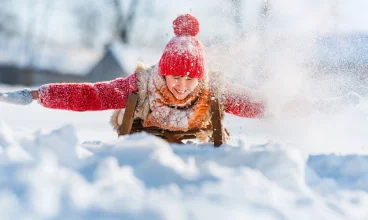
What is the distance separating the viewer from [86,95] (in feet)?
9.18

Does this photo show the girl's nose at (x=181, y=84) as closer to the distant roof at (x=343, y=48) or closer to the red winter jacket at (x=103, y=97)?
the red winter jacket at (x=103, y=97)

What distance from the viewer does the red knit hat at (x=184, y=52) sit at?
108 inches

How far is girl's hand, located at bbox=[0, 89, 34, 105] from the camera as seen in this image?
8.10 feet

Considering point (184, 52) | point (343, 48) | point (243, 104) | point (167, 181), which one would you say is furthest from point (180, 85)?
point (343, 48)

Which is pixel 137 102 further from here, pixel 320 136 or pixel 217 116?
pixel 320 136

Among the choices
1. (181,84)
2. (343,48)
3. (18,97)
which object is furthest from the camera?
(343,48)

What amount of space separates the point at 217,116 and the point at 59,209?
6.22ft

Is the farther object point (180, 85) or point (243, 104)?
point (243, 104)

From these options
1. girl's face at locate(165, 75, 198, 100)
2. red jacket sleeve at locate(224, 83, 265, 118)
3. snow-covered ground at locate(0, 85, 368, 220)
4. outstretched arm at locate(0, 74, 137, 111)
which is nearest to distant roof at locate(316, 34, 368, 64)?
red jacket sleeve at locate(224, 83, 265, 118)

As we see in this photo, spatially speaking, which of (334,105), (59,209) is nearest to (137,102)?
(334,105)

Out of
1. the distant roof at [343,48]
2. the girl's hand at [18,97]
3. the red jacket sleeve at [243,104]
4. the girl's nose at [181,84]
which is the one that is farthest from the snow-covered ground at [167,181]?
the distant roof at [343,48]

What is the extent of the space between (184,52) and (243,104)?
0.47 m

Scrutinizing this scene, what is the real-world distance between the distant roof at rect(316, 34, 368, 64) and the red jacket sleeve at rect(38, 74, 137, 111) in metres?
2.06

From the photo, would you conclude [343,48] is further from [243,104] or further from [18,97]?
[18,97]
